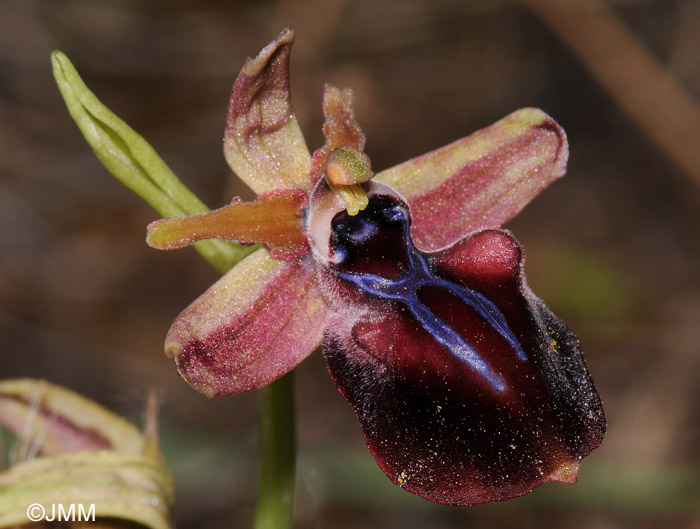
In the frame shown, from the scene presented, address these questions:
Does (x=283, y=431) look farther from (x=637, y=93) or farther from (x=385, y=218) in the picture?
(x=637, y=93)

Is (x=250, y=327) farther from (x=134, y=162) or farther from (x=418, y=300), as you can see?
(x=134, y=162)

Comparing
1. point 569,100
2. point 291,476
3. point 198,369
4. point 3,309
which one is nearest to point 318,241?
point 198,369

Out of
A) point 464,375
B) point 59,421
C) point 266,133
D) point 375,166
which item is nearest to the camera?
point 464,375

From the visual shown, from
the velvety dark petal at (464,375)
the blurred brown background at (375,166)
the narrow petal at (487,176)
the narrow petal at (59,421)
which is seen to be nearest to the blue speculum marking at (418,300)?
the velvety dark petal at (464,375)

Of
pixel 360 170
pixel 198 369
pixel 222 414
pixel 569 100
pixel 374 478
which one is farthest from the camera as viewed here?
pixel 569 100

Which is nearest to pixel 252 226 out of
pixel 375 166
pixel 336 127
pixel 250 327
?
pixel 250 327

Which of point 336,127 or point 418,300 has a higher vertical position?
point 336,127

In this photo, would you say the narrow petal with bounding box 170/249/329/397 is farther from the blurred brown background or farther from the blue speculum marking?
the blurred brown background

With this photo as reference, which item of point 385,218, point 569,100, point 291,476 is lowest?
point 569,100

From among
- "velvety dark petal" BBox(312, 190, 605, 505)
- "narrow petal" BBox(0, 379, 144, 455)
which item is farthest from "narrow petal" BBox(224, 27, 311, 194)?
"narrow petal" BBox(0, 379, 144, 455)
